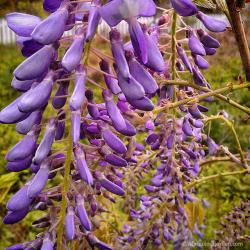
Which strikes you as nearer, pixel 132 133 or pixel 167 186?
pixel 132 133

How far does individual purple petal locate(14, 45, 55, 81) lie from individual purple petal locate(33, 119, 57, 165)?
0.11 meters

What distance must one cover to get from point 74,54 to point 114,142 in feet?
0.60

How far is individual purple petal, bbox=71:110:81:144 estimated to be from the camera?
838 millimetres

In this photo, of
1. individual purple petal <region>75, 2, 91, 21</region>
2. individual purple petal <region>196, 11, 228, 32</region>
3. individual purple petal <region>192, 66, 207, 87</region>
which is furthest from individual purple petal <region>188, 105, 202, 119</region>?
individual purple petal <region>75, 2, 91, 21</region>

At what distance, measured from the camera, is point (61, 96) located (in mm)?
909

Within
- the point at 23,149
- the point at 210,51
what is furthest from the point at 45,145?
the point at 210,51

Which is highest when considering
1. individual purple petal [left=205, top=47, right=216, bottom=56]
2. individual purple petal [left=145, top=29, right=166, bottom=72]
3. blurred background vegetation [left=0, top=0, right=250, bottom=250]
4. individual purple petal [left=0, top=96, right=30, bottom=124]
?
individual purple petal [left=145, top=29, right=166, bottom=72]

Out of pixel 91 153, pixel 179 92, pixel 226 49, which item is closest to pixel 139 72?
pixel 91 153

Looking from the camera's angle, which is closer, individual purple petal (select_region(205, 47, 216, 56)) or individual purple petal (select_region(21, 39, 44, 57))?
individual purple petal (select_region(21, 39, 44, 57))

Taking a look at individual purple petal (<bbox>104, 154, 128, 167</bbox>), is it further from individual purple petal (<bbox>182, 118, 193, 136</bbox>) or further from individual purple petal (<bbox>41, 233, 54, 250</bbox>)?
individual purple petal (<bbox>182, 118, 193, 136</bbox>)

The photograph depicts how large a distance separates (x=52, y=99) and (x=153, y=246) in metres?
0.87

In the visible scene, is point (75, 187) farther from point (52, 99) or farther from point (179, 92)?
point (179, 92)

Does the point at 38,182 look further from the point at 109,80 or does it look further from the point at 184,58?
the point at 184,58

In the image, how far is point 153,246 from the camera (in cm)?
166
